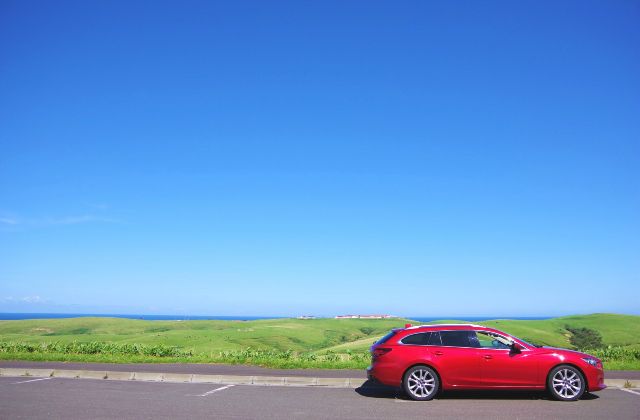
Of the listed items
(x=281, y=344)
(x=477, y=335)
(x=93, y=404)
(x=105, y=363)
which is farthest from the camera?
(x=281, y=344)

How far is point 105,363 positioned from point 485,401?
1273 cm

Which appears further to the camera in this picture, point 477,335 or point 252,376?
point 252,376

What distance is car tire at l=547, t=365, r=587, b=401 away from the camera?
33.5 feet

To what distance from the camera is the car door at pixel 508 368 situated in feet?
33.8

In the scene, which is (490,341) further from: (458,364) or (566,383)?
(566,383)

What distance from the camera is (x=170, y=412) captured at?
9492mm

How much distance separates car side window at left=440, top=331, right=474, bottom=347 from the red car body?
0.27 feet

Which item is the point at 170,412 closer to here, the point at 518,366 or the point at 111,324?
the point at 518,366

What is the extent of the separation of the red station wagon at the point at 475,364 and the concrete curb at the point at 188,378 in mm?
2376

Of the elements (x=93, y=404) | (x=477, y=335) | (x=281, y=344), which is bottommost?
(x=281, y=344)

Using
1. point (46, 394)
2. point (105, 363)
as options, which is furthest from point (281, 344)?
point (46, 394)

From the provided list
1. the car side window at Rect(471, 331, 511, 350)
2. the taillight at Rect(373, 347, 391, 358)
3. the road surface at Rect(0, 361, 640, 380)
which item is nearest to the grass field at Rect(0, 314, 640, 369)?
the road surface at Rect(0, 361, 640, 380)

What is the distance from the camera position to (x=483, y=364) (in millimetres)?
10414

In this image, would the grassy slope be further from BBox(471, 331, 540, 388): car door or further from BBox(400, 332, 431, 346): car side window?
BBox(471, 331, 540, 388): car door
